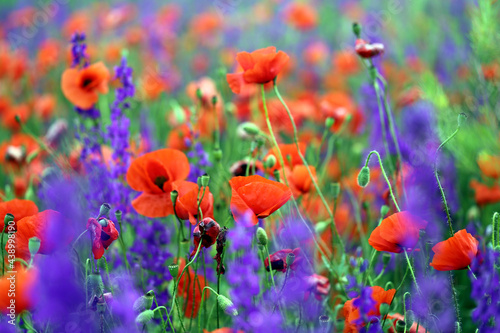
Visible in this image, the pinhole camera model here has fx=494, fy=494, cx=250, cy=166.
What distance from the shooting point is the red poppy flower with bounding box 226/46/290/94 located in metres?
0.77

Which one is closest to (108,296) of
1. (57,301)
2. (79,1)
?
(57,301)

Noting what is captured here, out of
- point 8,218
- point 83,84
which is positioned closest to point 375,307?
point 8,218

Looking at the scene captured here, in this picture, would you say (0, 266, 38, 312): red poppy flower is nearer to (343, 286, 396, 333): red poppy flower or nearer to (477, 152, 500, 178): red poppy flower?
(343, 286, 396, 333): red poppy flower

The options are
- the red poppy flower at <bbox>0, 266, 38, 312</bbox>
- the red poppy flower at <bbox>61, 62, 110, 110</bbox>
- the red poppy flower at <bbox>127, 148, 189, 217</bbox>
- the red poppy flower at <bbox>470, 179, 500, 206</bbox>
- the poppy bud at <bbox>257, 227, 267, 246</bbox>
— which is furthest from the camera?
the red poppy flower at <bbox>470, 179, 500, 206</bbox>

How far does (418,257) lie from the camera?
83cm

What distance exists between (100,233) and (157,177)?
191mm

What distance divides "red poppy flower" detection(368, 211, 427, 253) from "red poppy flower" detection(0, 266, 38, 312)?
1.33 ft

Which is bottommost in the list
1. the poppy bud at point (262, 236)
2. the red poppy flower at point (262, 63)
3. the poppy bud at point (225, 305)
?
the poppy bud at point (225, 305)

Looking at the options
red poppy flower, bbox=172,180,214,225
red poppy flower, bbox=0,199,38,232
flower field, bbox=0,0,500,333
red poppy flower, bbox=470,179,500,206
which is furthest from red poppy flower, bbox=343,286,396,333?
red poppy flower, bbox=470,179,500,206

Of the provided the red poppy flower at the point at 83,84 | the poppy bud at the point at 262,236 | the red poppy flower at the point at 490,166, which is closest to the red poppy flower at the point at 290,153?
the poppy bud at the point at 262,236

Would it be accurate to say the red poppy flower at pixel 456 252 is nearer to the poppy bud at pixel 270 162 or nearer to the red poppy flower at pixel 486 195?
the poppy bud at pixel 270 162

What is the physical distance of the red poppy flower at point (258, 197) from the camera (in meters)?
0.64

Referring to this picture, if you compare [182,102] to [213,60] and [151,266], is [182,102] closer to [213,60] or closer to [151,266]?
[213,60]

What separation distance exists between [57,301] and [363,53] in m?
0.63
